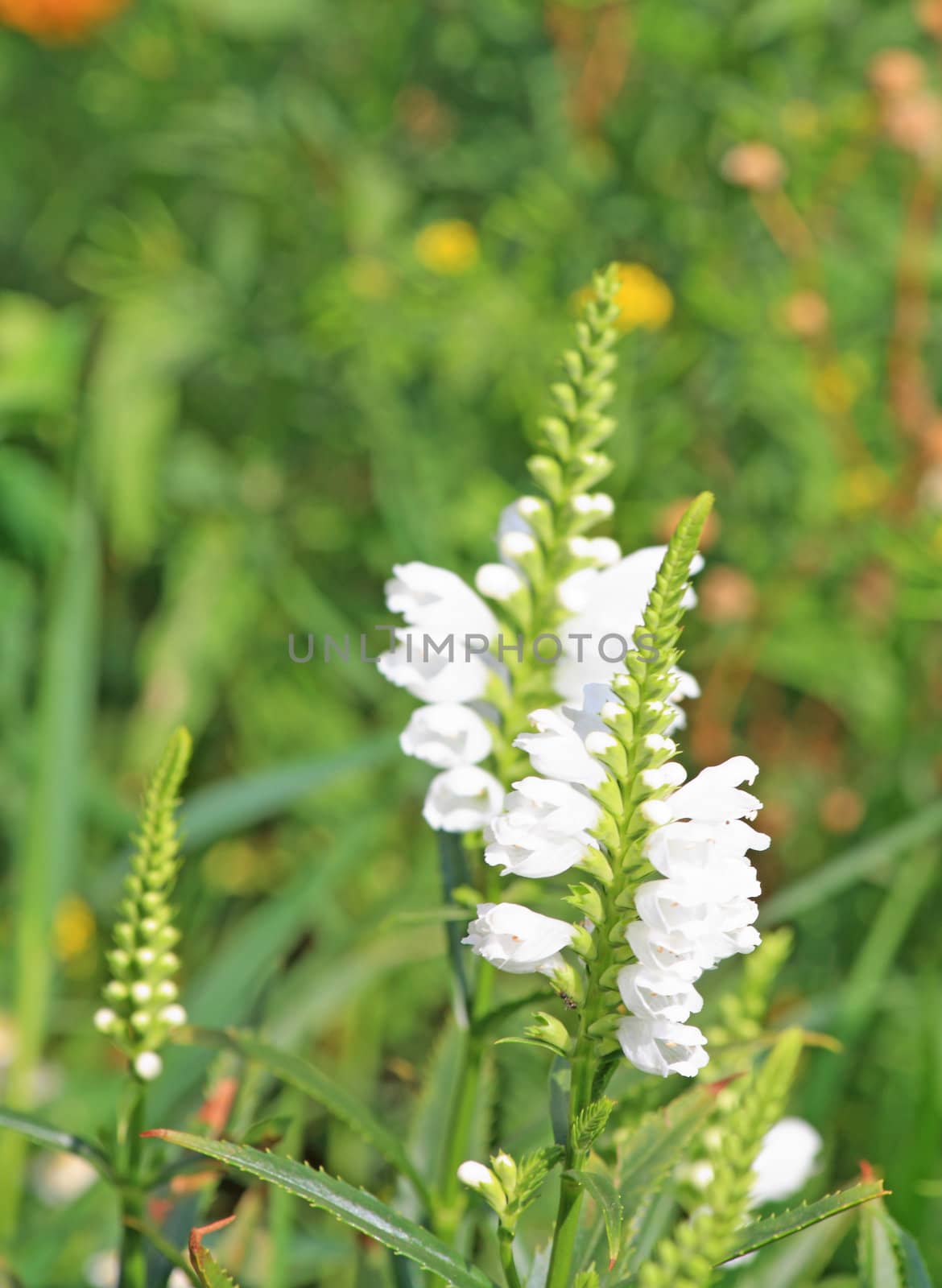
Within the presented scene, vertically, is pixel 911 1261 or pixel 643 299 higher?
pixel 643 299

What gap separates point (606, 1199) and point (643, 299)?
1.82 metres

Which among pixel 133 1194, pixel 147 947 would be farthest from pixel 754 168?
pixel 133 1194

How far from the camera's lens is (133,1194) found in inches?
40.6

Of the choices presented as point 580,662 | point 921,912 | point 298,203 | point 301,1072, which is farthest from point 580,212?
point 301,1072

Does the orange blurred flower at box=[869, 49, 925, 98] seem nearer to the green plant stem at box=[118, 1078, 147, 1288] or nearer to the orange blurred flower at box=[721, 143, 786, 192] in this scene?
the orange blurred flower at box=[721, 143, 786, 192]

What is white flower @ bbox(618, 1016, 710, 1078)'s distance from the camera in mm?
783

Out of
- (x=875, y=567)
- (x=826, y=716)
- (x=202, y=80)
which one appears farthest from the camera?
(x=202, y=80)

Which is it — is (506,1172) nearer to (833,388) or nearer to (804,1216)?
(804,1216)

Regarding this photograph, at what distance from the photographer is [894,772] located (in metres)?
2.10

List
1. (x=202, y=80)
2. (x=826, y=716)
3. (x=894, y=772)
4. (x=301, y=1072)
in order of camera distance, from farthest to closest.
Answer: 1. (x=202, y=80)
2. (x=826, y=716)
3. (x=894, y=772)
4. (x=301, y=1072)

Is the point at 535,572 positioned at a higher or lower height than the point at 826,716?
lower

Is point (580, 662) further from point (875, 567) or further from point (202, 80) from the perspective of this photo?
point (202, 80)

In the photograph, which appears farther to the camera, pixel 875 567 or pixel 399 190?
pixel 399 190

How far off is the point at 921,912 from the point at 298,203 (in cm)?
179
